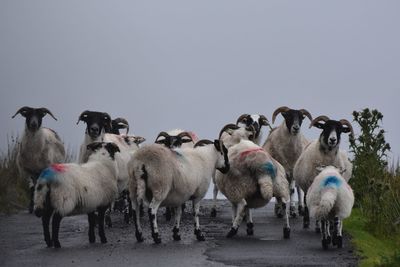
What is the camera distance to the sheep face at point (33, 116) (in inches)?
982

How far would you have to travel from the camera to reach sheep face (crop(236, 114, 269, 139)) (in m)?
26.2

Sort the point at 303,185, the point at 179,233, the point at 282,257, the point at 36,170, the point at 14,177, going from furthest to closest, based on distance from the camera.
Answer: the point at 14,177, the point at 36,170, the point at 303,185, the point at 179,233, the point at 282,257

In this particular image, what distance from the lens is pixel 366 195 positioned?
23.3m

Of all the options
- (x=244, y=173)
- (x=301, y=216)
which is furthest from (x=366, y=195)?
(x=244, y=173)

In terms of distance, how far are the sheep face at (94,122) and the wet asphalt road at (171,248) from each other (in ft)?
5.98

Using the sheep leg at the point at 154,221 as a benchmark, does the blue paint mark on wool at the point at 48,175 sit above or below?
above

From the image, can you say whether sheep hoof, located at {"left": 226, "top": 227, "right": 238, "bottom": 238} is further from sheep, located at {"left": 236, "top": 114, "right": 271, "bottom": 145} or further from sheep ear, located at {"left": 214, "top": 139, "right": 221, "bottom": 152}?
sheep, located at {"left": 236, "top": 114, "right": 271, "bottom": 145}

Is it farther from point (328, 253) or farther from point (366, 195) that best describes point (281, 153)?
point (328, 253)

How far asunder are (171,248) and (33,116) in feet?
26.5

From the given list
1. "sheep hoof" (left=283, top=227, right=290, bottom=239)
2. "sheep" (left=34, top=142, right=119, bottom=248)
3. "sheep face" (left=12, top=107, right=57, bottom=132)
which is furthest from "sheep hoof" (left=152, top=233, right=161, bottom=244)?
"sheep face" (left=12, top=107, right=57, bottom=132)

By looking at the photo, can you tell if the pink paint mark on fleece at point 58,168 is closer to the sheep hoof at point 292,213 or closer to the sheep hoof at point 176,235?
the sheep hoof at point 176,235

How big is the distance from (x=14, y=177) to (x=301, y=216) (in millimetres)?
7529

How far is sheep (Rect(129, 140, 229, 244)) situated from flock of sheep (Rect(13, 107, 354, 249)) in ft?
0.05

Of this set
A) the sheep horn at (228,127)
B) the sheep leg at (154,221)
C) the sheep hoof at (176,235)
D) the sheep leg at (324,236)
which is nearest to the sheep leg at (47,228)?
the sheep leg at (154,221)
